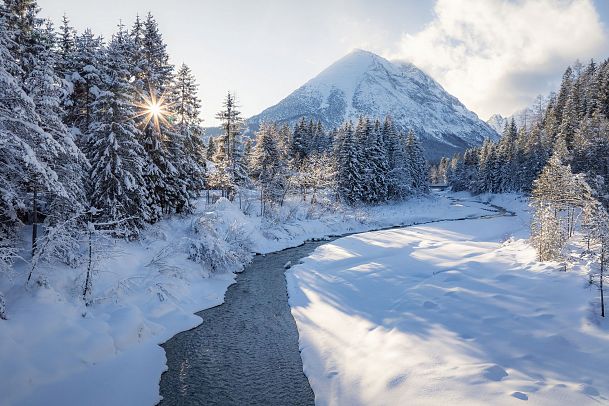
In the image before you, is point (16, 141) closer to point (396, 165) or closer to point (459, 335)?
point (459, 335)

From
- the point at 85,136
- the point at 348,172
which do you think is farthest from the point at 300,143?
the point at 85,136

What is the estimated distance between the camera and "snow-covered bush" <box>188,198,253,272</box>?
20.8 m

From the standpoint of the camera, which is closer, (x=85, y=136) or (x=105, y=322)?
(x=105, y=322)

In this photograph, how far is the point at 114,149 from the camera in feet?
62.7

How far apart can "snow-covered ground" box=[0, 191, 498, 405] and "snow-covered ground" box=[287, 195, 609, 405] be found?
507 centimetres

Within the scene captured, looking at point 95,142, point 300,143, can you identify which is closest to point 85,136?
point 95,142

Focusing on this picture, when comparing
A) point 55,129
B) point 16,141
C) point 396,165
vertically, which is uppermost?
point 396,165

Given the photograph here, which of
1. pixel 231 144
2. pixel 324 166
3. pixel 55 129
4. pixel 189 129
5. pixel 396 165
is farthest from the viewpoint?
pixel 396 165

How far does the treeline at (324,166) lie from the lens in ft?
134

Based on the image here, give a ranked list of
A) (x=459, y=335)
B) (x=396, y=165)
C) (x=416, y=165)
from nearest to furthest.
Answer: (x=459, y=335)
(x=396, y=165)
(x=416, y=165)

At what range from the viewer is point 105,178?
19.1 metres

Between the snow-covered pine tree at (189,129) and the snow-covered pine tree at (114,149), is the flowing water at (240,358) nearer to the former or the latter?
the snow-covered pine tree at (114,149)

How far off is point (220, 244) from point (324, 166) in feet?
96.4

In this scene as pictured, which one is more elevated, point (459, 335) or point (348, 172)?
point (348, 172)
